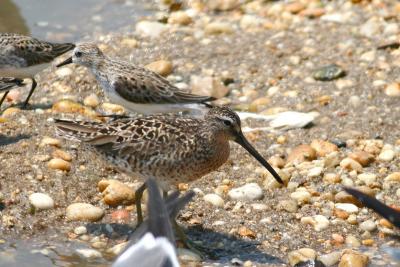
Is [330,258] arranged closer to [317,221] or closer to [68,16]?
[317,221]

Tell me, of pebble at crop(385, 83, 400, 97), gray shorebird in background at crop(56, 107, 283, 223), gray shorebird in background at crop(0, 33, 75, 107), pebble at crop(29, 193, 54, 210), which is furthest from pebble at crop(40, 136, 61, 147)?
pebble at crop(385, 83, 400, 97)

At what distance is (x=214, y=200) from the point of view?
8320 mm

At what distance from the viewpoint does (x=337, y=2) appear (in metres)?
13.0

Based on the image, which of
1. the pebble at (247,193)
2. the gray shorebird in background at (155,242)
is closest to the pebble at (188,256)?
the pebble at (247,193)

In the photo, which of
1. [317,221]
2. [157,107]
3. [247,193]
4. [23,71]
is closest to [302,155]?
[247,193]

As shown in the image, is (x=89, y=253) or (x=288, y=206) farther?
(x=288, y=206)

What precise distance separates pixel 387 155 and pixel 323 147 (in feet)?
2.15

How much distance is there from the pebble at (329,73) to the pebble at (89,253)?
4.42 m

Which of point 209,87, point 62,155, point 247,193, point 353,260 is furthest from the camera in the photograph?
point 209,87

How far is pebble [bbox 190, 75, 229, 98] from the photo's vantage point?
10.7m

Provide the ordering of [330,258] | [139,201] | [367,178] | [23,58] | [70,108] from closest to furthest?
1. [330,258]
2. [139,201]
3. [367,178]
4. [70,108]
5. [23,58]

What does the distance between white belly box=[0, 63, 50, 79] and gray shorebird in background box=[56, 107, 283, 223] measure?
8.57ft

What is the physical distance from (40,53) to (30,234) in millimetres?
3465

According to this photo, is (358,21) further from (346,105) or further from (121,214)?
(121,214)
